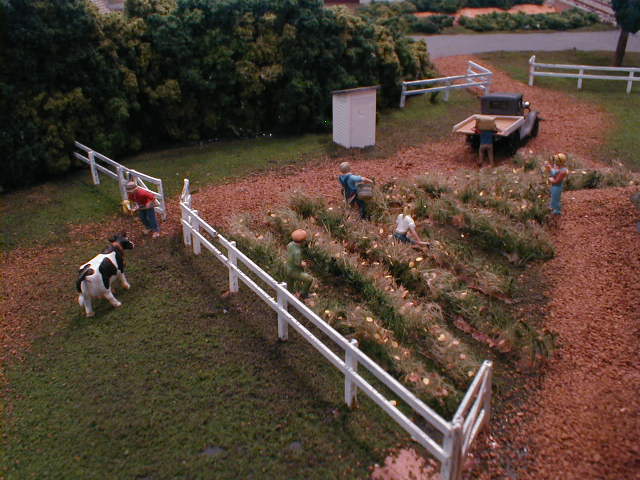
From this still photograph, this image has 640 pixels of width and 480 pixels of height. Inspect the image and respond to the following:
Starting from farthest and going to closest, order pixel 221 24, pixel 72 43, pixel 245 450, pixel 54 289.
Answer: pixel 221 24
pixel 72 43
pixel 54 289
pixel 245 450

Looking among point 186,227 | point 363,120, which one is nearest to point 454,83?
point 363,120

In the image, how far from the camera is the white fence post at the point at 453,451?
5.29 meters

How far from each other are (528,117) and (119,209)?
1185cm

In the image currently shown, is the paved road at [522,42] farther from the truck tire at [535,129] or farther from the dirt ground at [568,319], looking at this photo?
the dirt ground at [568,319]

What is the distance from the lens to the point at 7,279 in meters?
10.4

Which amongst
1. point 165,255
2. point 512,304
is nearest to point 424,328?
point 512,304

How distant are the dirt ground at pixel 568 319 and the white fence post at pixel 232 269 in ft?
9.14

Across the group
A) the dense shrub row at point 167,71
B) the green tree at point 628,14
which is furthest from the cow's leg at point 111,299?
the green tree at point 628,14

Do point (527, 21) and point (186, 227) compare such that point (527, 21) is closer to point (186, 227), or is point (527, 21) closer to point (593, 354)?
point (186, 227)

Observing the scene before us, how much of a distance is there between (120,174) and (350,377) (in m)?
8.63

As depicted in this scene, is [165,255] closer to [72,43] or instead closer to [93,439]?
[93,439]

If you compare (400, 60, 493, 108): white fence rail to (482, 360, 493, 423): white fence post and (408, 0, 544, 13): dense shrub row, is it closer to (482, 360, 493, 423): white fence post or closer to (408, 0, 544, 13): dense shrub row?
(408, 0, 544, 13): dense shrub row

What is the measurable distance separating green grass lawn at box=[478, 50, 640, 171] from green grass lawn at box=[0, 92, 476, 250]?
179 inches

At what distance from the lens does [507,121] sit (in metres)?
16.3
